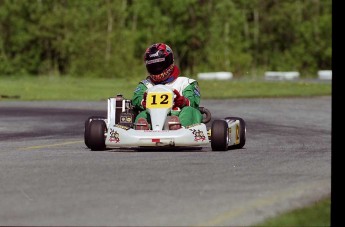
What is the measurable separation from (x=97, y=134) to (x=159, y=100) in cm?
110

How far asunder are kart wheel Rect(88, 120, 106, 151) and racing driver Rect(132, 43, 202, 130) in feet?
1.85

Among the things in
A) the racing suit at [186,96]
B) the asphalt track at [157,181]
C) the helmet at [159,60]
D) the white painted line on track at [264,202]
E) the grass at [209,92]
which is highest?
the helmet at [159,60]

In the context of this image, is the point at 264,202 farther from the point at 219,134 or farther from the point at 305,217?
the point at 219,134

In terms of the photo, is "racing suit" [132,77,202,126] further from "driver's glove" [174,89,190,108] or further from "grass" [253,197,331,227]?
"grass" [253,197,331,227]

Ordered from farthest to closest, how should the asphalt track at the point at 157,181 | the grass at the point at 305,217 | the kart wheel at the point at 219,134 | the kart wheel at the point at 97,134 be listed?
the kart wheel at the point at 97,134, the kart wheel at the point at 219,134, the asphalt track at the point at 157,181, the grass at the point at 305,217

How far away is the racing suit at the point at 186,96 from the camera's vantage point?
16.6 meters

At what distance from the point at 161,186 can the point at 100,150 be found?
527 centimetres

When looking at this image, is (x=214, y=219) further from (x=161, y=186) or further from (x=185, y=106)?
(x=185, y=106)

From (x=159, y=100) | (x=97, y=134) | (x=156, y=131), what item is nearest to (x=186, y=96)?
(x=159, y=100)

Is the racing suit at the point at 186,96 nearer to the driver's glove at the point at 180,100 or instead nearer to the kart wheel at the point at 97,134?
the driver's glove at the point at 180,100

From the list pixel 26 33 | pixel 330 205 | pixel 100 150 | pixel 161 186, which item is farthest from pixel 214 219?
pixel 26 33

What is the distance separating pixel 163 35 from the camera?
287 ft

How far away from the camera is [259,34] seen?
95.1 m

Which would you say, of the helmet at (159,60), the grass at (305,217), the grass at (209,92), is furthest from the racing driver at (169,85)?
the grass at (209,92)
